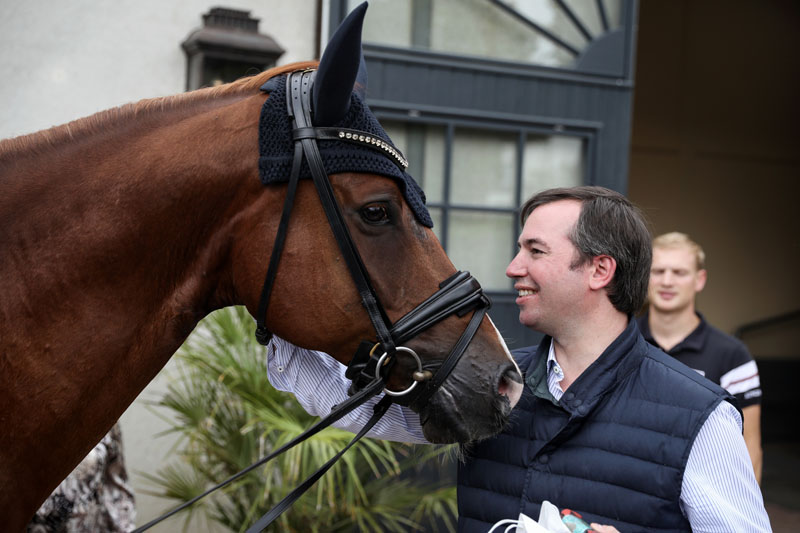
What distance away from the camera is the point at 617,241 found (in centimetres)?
181

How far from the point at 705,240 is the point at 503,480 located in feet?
24.2

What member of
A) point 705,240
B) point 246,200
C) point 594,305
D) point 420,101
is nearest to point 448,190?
point 420,101

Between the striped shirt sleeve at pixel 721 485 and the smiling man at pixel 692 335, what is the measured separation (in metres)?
1.76

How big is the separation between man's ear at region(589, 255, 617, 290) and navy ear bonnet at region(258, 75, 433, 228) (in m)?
0.45

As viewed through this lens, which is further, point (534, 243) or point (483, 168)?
point (483, 168)

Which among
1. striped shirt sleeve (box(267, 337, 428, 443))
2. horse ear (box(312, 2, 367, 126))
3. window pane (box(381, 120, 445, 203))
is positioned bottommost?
striped shirt sleeve (box(267, 337, 428, 443))

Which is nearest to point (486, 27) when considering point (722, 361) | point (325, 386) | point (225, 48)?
point (225, 48)

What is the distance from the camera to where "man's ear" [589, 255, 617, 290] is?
1.80 meters

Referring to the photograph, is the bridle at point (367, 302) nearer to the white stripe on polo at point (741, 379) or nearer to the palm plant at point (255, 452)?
the palm plant at point (255, 452)

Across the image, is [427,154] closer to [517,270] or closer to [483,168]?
[483,168]

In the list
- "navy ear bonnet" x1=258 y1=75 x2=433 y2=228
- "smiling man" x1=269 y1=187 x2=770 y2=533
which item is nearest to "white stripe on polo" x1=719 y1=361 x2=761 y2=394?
"smiling man" x1=269 y1=187 x2=770 y2=533

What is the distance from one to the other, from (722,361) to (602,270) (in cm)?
175

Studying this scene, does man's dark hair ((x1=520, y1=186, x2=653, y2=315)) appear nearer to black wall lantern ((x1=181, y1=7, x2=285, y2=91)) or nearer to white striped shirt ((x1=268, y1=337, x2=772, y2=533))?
white striped shirt ((x1=268, y1=337, x2=772, y2=533))

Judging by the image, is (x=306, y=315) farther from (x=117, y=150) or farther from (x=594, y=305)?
(x=594, y=305)
